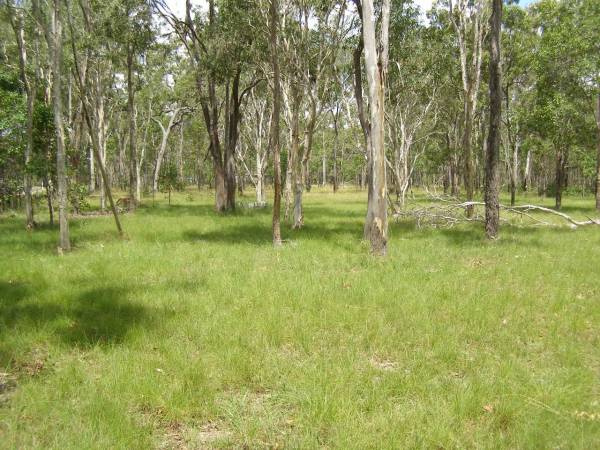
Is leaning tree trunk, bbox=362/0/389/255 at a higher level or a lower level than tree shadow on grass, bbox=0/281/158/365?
higher

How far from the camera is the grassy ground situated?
380 centimetres

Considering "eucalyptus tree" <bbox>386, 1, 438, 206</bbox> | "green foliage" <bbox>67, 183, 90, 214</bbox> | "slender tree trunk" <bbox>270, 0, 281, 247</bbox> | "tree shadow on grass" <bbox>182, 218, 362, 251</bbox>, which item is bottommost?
"tree shadow on grass" <bbox>182, 218, 362, 251</bbox>

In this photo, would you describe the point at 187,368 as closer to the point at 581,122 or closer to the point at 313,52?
the point at 313,52

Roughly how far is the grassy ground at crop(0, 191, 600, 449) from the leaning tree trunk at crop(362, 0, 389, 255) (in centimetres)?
92

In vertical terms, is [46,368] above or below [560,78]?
below

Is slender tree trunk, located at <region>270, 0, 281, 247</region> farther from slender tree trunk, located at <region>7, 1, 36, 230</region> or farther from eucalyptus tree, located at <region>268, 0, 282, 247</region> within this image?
slender tree trunk, located at <region>7, 1, 36, 230</region>

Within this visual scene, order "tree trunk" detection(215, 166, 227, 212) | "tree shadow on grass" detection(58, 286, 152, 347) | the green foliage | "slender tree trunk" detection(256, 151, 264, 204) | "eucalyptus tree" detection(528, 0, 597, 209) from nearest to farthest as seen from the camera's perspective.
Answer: "tree shadow on grass" detection(58, 286, 152, 347), the green foliage, "eucalyptus tree" detection(528, 0, 597, 209), "tree trunk" detection(215, 166, 227, 212), "slender tree trunk" detection(256, 151, 264, 204)

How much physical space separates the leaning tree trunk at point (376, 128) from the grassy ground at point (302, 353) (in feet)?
3.03

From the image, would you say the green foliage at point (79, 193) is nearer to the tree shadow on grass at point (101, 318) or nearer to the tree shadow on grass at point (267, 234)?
the tree shadow on grass at point (267, 234)

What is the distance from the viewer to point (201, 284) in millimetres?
8352

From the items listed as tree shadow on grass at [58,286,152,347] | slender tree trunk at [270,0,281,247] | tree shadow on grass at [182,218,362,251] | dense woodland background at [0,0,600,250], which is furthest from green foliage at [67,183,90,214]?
tree shadow on grass at [58,286,152,347]

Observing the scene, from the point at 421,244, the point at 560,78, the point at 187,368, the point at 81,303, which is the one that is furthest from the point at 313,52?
the point at 187,368

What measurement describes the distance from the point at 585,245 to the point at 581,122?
15785 mm

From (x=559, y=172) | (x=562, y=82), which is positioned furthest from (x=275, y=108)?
(x=559, y=172)
